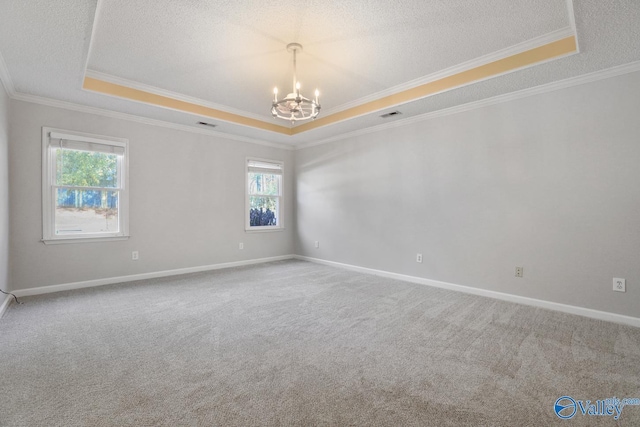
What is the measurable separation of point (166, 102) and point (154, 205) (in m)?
1.56

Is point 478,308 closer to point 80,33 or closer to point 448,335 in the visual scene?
point 448,335

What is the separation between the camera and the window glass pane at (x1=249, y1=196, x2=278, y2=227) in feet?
19.4

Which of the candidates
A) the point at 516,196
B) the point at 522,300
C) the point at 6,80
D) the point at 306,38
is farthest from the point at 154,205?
the point at 522,300

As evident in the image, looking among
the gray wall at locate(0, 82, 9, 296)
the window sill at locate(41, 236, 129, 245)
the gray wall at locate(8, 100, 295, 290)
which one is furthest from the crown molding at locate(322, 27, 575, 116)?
the gray wall at locate(0, 82, 9, 296)

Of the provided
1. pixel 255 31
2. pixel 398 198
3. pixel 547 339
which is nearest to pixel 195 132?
pixel 255 31

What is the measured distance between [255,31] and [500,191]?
324cm

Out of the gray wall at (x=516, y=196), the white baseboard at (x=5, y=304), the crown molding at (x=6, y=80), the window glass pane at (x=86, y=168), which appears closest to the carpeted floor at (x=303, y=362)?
the white baseboard at (x=5, y=304)

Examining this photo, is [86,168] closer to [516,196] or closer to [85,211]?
[85,211]

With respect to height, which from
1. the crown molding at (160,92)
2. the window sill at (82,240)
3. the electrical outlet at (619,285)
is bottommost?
the electrical outlet at (619,285)

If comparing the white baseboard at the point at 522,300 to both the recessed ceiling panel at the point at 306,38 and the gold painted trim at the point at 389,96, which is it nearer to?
the gold painted trim at the point at 389,96

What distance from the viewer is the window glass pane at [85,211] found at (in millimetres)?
3926

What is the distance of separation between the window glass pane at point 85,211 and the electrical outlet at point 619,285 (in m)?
5.96

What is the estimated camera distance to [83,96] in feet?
12.0

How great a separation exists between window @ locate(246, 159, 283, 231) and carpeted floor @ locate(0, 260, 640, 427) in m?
2.51
